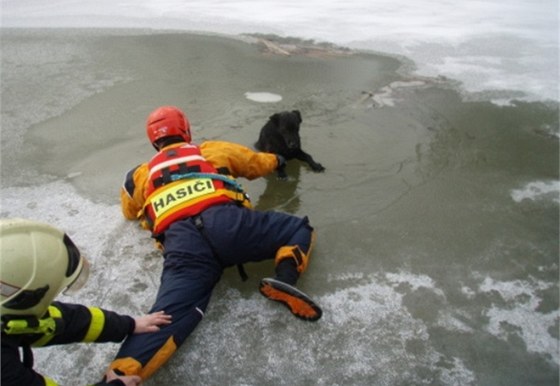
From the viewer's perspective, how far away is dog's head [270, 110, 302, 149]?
3.62 metres

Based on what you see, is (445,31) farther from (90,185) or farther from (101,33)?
(90,185)

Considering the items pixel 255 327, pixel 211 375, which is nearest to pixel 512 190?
pixel 255 327

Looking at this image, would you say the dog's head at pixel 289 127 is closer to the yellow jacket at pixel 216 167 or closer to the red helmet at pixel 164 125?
the yellow jacket at pixel 216 167

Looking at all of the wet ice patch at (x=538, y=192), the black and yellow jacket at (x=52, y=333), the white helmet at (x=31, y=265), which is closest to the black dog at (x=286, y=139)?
the wet ice patch at (x=538, y=192)

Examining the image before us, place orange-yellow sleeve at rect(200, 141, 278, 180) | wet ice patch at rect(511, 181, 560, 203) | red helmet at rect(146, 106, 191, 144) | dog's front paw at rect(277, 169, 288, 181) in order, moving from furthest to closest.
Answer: dog's front paw at rect(277, 169, 288, 181) → wet ice patch at rect(511, 181, 560, 203) → orange-yellow sleeve at rect(200, 141, 278, 180) → red helmet at rect(146, 106, 191, 144)

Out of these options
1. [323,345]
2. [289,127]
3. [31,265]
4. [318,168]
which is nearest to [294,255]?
[323,345]

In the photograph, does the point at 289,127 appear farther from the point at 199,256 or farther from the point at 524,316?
the point at 524,316

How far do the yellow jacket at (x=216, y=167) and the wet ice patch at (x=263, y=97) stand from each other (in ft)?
6.16

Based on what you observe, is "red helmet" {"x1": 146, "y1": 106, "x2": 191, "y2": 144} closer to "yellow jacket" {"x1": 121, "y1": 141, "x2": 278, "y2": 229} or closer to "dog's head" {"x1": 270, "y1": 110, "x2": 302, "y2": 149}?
"yellow jacket" {"x1": 121, "y1": 141, "x2": 278, "y2": 229}

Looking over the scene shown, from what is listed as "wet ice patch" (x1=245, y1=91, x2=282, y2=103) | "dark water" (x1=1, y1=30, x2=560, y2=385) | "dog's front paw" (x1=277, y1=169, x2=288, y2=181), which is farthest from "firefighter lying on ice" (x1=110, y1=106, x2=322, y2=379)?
"wet ice patch" (x1=245, y1=91, x2=282, y2=103)

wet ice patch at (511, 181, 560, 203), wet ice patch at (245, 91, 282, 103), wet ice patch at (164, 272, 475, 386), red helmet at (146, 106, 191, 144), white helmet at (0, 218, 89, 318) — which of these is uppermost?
red helmet at (146, 106, 191, 144)

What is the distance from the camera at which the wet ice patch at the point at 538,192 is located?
3.18 meters

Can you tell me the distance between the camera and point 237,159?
297 cm

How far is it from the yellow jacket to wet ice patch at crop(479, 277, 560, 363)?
1.55m
